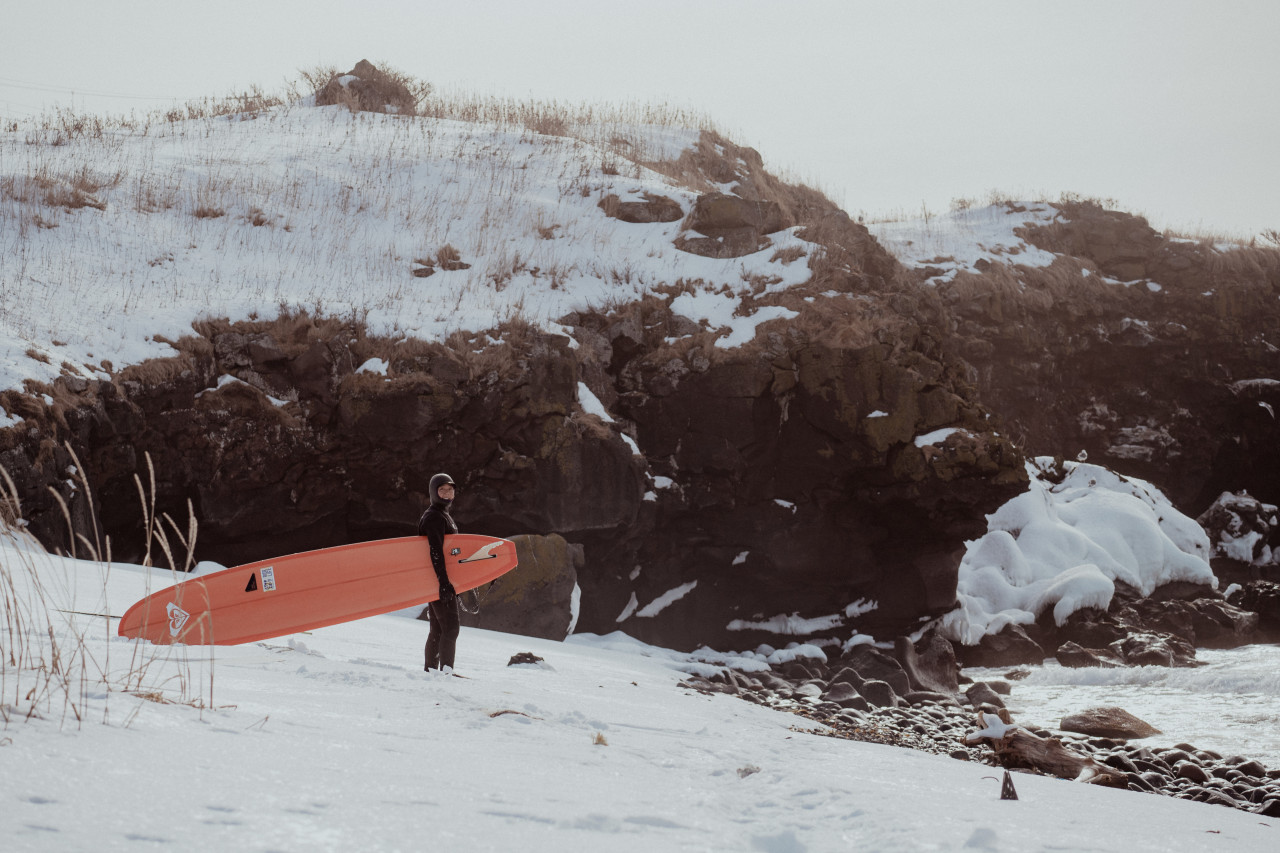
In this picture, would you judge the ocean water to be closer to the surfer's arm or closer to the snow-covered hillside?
the snow-covered hillside

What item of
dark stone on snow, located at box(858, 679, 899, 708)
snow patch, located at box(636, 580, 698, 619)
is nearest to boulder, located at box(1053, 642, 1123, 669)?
dark stone on snow, located at box(858, 679, 899, 708)

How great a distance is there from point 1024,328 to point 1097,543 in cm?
851

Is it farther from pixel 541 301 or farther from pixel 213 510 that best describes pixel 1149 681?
pixel 213 510

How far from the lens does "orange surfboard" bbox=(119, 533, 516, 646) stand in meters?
6.82

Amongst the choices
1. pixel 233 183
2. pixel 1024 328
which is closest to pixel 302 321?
pixel 233 183

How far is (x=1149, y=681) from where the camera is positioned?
1298cm

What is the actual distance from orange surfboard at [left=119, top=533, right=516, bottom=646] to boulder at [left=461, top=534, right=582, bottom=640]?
310cm

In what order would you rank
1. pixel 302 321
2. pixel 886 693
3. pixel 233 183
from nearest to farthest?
pixel 886 693 < pixel 302 321 < pixel 233 183

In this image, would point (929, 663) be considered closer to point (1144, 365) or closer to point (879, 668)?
point (879, 668)

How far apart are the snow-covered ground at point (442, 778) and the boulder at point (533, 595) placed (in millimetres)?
4817

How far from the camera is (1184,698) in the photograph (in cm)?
1188

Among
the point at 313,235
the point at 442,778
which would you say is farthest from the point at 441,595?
the point at 313,235

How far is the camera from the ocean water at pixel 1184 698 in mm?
9680

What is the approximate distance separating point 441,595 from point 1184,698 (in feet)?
35.4
